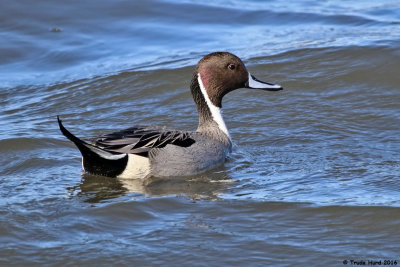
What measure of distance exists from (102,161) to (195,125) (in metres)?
2.08

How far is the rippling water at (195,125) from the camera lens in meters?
5.35

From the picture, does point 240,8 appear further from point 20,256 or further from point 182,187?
point 20,256

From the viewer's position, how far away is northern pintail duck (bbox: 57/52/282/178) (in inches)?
266

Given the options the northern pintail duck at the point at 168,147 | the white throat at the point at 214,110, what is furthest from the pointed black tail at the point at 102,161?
the white throat at the point at 214,110

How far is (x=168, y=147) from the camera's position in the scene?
6969 mm

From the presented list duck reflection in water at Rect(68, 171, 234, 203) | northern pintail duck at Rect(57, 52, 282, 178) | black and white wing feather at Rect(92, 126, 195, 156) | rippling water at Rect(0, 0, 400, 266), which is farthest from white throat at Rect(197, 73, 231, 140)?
duck reflection in water at Rect(68, 171, 234, 203)

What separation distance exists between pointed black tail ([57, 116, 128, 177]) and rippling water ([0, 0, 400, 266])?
0.35 feet

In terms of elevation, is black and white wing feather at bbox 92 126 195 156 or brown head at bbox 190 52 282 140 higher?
brown head at bbox 190 52 282 140

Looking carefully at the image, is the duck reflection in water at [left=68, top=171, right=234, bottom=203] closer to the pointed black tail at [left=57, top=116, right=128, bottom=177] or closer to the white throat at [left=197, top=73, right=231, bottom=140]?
the pointed black tail at [left=57, top=116, right=128, bottom=177]

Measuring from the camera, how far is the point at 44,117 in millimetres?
8914

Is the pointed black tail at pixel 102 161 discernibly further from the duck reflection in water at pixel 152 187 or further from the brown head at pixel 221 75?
the brown head at pixel 221 75

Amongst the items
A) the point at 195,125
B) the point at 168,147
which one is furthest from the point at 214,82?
the point at 168,147

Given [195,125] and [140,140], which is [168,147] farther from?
[195,125]

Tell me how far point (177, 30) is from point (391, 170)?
6.39m
